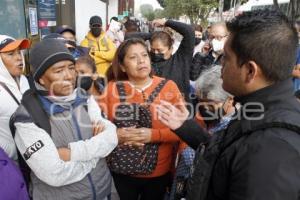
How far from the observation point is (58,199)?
174 centimetres

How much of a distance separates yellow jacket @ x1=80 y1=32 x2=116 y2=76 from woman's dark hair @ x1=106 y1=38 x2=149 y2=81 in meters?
2.43

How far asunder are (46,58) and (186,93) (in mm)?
1856

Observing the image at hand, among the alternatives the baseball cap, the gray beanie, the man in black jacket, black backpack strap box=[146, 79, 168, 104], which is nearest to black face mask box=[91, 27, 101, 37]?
the baseball cap

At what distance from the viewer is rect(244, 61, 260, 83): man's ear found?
1137 mm

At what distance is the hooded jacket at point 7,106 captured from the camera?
197cm

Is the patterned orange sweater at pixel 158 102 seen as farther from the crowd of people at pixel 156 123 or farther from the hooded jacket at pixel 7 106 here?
the hooded jacket at pixel 7 106

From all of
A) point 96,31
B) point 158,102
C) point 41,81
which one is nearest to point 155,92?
point 158,102

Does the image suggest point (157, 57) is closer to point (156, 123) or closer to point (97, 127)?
point (156, 123)

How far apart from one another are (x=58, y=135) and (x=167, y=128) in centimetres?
84

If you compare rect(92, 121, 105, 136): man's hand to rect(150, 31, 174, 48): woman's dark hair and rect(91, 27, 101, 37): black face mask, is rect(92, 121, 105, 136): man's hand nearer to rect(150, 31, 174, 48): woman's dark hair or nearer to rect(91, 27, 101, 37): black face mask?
rect(150, 31, 174, 48): woman's dark hair

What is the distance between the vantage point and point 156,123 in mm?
2258

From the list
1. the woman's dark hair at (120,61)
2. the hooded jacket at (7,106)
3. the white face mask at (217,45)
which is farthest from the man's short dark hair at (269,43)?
the white face mask at (217,45)

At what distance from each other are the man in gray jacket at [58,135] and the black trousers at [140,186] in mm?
438

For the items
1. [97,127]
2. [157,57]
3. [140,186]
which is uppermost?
[157,57]
